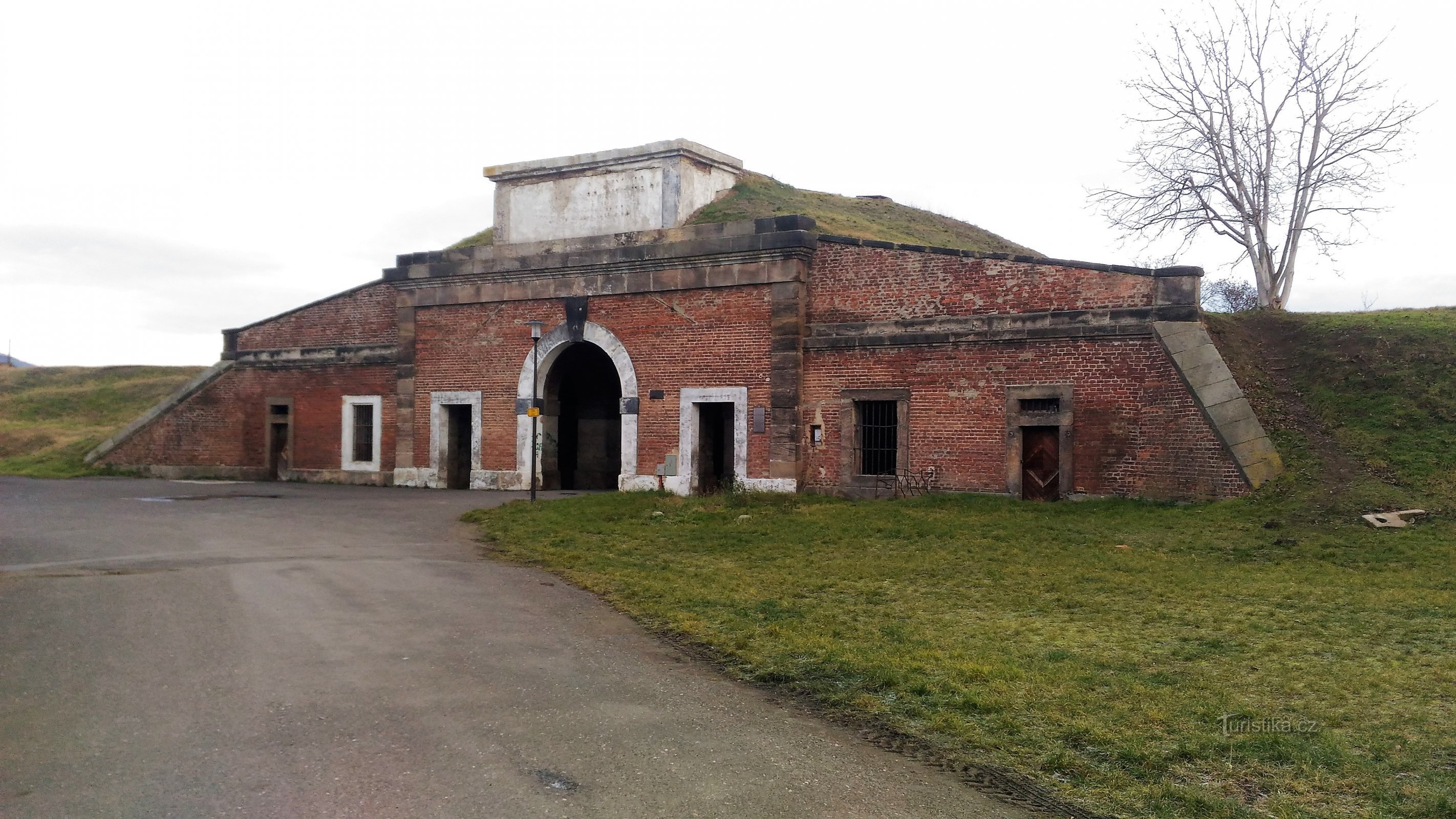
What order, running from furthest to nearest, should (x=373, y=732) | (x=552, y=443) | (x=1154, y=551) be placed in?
(x=552, y=443), (x=1154, y=551), (x=373, y=732)

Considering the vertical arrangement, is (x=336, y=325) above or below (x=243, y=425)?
above

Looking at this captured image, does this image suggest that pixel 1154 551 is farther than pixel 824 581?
Yes

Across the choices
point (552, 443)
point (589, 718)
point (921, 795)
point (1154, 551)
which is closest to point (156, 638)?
point (589, 718)

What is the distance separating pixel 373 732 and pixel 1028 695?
3.94 meters

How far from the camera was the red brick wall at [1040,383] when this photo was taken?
51.5 ft

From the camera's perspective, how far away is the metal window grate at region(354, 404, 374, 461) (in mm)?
24703

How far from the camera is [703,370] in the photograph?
20156 mm

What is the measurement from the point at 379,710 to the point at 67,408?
1421 inches

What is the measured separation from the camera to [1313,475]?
14375mm

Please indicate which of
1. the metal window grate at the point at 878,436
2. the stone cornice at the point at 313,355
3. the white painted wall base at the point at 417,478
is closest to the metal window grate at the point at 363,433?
the stone cornice at the point at 313,355

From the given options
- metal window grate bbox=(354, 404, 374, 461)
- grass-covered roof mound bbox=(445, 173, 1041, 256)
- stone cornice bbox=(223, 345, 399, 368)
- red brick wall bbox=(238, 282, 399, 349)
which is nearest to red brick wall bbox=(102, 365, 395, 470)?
stone cornice bbox=(223, 345, 399, 368)

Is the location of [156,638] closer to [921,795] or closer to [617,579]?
[617,579]

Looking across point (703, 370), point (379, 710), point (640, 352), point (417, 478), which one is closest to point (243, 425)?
point (417, 478)

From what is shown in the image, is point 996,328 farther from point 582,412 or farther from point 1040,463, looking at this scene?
point 582,412
